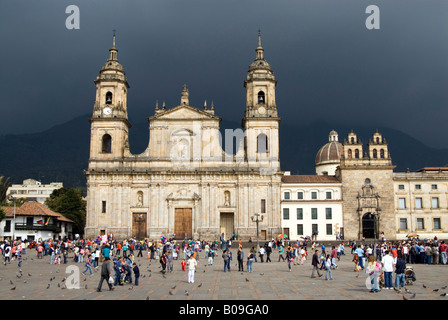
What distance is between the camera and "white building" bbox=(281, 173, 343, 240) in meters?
60.4

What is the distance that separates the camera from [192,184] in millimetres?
59594

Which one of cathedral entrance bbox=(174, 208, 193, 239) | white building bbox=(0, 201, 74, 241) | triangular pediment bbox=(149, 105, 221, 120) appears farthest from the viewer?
white building bbox=(0, 201, 74, 241)

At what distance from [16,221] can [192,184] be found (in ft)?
85.6

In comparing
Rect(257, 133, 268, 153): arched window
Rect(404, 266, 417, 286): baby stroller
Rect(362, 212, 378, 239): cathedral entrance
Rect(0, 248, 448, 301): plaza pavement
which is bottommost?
Rect(0, 248, 448, 301): plaza pavement

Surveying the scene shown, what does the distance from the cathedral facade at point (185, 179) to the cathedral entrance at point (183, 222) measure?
12 cm

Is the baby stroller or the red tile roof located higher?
the red tile roof

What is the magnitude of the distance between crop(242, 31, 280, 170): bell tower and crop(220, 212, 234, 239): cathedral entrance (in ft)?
23.8

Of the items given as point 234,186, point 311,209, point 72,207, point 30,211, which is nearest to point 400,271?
point 234,186

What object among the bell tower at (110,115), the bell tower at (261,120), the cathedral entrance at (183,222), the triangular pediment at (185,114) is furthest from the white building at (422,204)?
the bell tower at (110,115)

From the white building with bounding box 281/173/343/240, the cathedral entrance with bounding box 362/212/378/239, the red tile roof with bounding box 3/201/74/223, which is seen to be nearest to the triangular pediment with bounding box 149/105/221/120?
the white building with bounding box 281/173/343/240

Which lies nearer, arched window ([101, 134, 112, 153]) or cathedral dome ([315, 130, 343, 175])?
arched window ([101, 134, 112, 153])

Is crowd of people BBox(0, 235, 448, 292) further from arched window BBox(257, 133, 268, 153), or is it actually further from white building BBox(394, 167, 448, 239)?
white building BBox(394, 167, 448, 239)

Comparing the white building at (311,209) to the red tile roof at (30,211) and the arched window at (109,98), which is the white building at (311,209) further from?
the red tile roof at (30,211)
